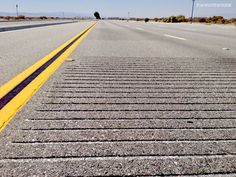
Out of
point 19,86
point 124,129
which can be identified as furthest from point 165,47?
point 124,129

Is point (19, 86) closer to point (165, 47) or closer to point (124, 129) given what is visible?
point (124, 129)

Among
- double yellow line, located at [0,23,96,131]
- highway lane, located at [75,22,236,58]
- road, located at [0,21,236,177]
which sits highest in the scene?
highway lane, located at [75,22,236,58]

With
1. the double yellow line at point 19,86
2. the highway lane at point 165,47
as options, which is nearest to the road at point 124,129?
the double yellow line at point 19,86

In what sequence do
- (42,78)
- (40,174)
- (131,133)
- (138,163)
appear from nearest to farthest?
(40,174), (138,163), (131,133), (42,78)

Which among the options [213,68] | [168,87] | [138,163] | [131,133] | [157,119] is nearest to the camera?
[138,163]

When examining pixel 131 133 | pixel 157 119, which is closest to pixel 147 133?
pixel 131 133

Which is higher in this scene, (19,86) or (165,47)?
(165,47)

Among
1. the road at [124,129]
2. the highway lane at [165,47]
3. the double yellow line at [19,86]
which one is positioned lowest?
the road at [124,129]

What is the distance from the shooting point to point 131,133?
6.63 feet

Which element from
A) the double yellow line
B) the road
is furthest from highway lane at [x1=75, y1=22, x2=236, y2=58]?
the road

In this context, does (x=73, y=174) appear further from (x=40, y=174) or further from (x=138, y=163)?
(x=138, y=163)

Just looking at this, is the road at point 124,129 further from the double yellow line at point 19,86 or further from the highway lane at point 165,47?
the highway lane at point 165,47

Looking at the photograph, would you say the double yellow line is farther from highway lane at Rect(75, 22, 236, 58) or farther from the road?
highway lane at Rect(75, 22, 236, 58)

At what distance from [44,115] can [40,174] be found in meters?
0.94
